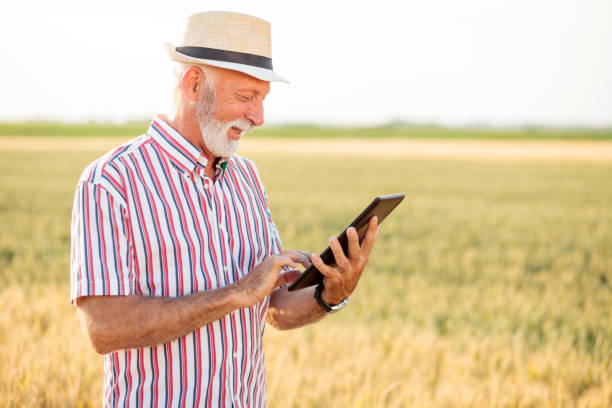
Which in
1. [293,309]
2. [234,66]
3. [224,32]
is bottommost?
[293,309]

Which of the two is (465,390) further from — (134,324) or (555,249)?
(555,249)

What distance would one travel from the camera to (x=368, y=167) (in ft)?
101

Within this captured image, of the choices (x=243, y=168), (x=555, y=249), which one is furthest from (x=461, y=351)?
(x=555, y=249)

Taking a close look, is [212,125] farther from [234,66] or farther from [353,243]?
[353,243]

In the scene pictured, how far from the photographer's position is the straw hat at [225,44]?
1832 mm

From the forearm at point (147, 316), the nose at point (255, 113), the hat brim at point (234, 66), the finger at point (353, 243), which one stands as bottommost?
the forearm at point (147, 316)

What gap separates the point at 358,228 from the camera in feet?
6.15

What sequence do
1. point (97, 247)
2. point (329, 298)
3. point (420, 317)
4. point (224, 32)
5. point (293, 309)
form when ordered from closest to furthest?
1. point (97, 247)
2. point (224, 32)
3. point (329, 298)
4. point (293, 309)
5. point (420, 317)

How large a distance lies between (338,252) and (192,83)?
0.75 metres

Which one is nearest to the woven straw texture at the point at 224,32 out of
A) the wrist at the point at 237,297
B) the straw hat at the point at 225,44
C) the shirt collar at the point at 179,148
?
the straw hat at the point at 225,44

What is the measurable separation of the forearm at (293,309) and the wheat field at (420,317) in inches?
43.1

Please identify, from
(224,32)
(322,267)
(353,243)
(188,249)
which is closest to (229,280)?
(188,249)

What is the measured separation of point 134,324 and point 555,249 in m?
9.17

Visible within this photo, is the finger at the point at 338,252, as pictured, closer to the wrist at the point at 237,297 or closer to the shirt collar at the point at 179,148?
the wrist at the point at 237,297
